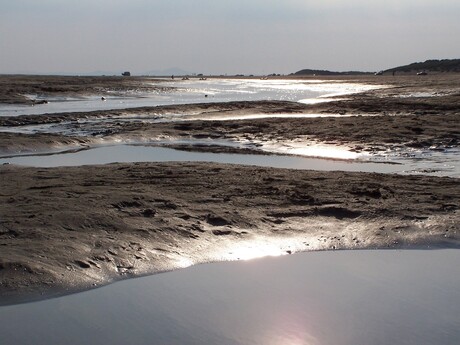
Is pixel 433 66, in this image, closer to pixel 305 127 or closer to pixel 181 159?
pixel 305 127

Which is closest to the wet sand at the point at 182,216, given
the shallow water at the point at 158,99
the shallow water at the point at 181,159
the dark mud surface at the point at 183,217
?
the dark mud surface at the point at 183,217

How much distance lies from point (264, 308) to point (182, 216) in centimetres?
297

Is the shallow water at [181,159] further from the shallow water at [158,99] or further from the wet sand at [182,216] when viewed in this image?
the shallow water at [158,99]

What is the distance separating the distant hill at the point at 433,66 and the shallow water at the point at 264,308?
89.8 m

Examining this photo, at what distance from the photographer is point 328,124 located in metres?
20.6

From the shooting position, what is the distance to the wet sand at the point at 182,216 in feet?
23.2

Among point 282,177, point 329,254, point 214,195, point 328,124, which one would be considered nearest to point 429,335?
point 329,254

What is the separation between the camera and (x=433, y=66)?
10819 cm

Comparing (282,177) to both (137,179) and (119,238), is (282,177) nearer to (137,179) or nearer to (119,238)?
(137,179)

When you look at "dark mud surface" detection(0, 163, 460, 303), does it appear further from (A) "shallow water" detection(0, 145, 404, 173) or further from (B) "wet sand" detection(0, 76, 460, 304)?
(A) "shallow water" detection(0, 145, 404, 173)

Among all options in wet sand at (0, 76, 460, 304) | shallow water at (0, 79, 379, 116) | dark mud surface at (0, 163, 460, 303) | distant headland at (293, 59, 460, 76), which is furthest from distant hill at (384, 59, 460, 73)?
dark mud surface at (0, 163, 460, 303)

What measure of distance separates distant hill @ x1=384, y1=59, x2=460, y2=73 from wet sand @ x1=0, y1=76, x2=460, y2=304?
282ft

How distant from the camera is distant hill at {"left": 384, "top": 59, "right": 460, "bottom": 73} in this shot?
96.8 metres

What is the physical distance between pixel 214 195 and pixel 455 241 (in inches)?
136
